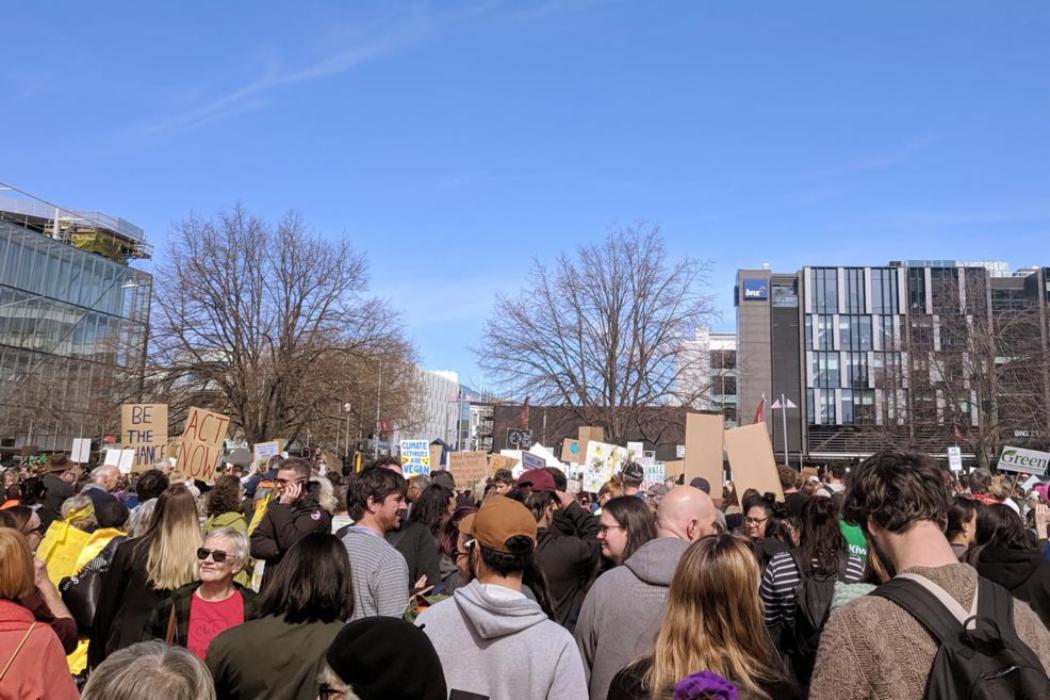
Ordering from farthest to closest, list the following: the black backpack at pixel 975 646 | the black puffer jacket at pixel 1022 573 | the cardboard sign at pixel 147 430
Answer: the cardboard sign at pixel 147 430, the black puffer jacket at pixel 1022 573, the black backpack at pixel 975 646

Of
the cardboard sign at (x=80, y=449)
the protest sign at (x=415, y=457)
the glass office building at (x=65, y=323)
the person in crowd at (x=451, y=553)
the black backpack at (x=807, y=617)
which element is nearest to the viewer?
the black backpack at (x=807, y=617)

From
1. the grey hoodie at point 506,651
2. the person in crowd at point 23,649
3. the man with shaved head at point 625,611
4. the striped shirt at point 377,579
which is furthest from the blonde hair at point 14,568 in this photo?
the man with shaved head at point 625,611

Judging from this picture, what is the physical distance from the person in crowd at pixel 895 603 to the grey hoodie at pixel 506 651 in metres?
1.02

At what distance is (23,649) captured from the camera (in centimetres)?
326

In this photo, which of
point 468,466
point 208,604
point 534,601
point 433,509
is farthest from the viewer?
point 468,466

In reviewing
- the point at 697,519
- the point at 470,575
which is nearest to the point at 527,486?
the point at 470,575

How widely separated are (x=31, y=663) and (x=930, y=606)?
3.18 m

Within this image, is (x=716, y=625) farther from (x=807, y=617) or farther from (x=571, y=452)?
(x=571, y=452)

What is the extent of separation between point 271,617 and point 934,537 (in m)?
2.67

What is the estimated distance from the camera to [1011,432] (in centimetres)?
4225

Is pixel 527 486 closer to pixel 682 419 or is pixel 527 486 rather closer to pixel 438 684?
pixel 438 684

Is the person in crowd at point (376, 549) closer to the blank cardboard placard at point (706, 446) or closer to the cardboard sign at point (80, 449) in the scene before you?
the blank cardboard placard at point (706, 446)

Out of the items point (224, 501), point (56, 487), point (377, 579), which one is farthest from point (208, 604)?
point (56, 487)

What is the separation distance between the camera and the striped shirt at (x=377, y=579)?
4879mm
